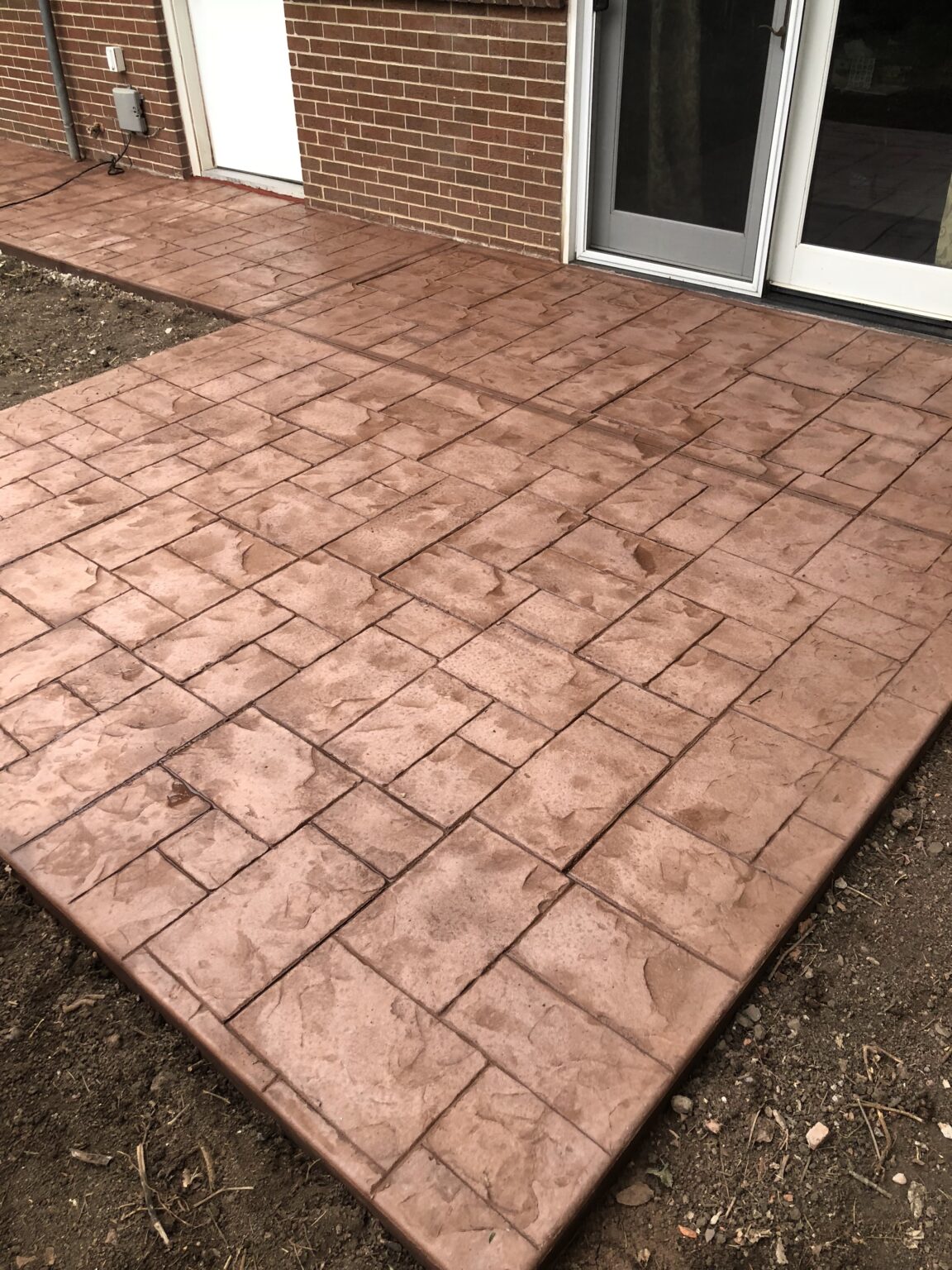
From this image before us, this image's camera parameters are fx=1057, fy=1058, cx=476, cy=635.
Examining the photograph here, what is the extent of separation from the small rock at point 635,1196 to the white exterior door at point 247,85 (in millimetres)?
6312

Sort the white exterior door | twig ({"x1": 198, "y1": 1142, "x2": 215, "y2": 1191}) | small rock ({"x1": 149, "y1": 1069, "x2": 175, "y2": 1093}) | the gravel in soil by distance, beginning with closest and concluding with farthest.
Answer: twig ({"x1": 198, "y1": 1142, "x2": 215, "y2": 1191}) → small rock ({"x1": 149, "y1": 1069, "x2": 175, "y2": 1093}) → the gravel in soil → the white exterior door

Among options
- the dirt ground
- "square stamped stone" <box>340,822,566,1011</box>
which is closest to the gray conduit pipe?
the dirt ground

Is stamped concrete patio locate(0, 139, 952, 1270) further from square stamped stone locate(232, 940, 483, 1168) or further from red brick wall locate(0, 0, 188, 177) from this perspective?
red brick wall locate(0, 0, 188, 177)

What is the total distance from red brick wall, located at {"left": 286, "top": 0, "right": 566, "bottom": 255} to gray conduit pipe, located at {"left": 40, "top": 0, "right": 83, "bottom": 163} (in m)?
2.36

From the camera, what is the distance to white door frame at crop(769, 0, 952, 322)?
4484 mm

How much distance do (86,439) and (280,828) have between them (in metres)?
2.35

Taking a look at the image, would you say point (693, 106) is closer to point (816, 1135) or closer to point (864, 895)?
point (864, 895)

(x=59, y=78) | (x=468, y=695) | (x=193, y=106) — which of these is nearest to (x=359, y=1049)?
(x=468, y=695)

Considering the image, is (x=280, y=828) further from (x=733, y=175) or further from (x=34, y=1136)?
(x=733, y=175)

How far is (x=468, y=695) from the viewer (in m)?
2.82

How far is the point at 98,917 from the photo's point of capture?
228cm

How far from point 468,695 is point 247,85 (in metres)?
5.66

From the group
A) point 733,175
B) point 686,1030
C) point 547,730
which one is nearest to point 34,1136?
point 686,1030

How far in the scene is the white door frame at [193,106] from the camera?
6.86m
